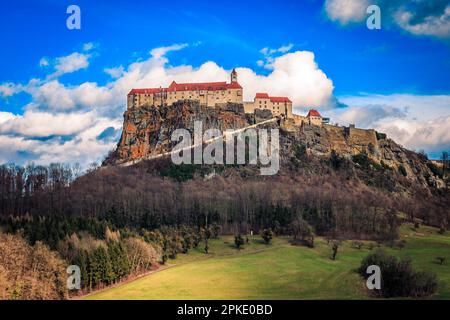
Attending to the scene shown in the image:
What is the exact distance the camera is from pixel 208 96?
17600cm

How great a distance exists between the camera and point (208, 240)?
9969cm

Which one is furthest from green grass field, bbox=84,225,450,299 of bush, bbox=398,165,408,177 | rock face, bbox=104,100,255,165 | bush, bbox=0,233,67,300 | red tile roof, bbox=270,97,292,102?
red tile roof, bbox=270,97,292,102

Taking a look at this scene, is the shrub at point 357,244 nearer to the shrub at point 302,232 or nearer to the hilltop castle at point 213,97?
the shrub at point 302,232

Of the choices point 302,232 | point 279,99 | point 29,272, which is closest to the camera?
point 29,272

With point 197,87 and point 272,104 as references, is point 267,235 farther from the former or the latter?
point 197,87

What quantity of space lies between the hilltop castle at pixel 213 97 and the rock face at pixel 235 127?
2568 mm

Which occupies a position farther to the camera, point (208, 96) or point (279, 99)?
point (279, 99)

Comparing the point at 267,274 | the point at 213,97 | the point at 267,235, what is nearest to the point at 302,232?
the point at 267,235

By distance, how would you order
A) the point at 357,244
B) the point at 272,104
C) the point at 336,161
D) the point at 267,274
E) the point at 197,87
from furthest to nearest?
1. the point at 272,104
2. the point at 197,87
3. the point at 336,161
4. the point at 357,244
5. the point at 267,274

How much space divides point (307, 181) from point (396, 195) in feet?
96.1

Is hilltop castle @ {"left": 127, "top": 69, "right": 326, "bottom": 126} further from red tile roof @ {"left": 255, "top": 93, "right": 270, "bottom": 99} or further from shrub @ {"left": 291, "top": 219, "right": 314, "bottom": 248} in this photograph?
shrub @ {"left": 291, "top": 219, "right": 314, "bottom": 248}

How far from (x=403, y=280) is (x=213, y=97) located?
120 meters

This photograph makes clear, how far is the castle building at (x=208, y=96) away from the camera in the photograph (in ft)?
578

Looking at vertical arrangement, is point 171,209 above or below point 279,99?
below
